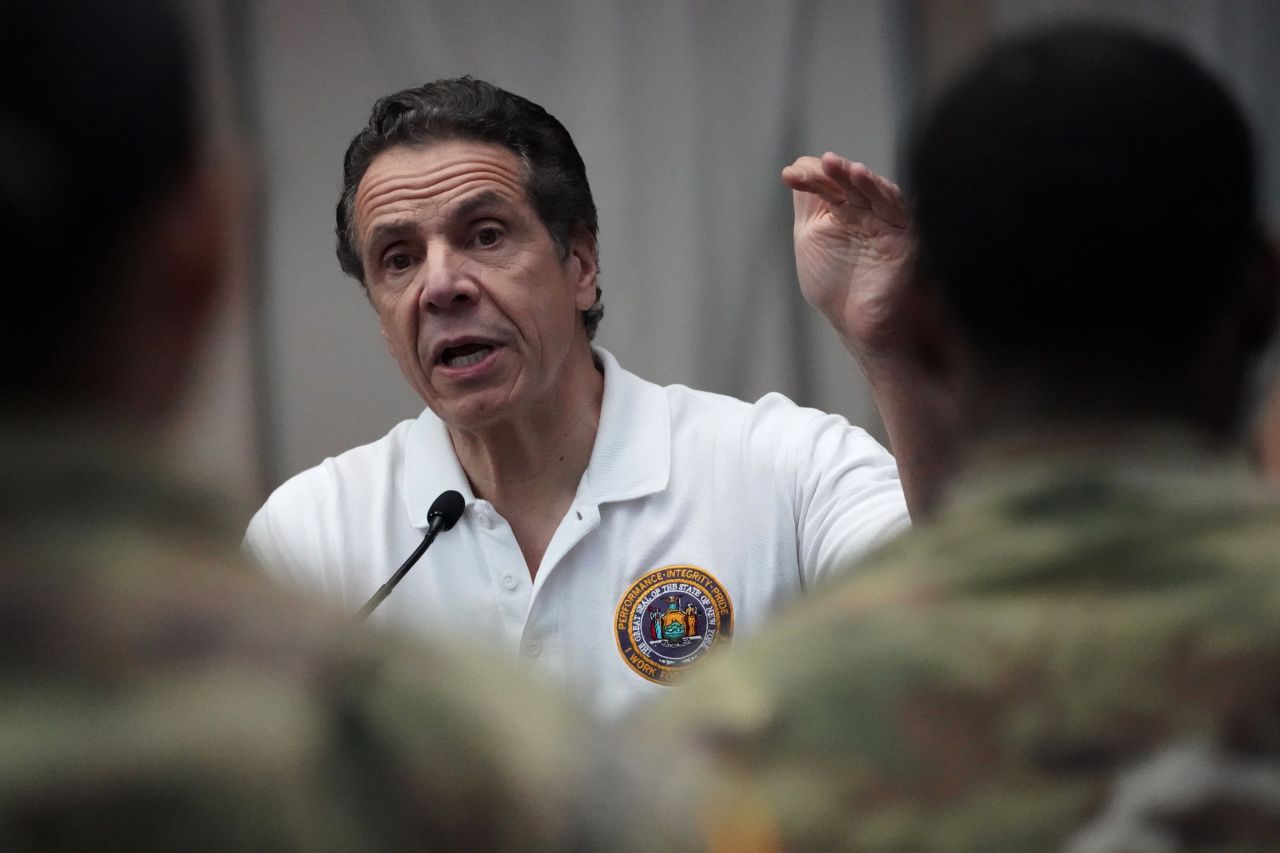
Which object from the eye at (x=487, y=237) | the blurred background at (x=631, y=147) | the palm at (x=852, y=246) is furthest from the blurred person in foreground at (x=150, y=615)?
the blurred background at (x=631, y=147)

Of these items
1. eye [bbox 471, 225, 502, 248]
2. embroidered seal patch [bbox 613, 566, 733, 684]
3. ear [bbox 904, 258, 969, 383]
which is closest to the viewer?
ear [bbox 904, 258, 969, 383]

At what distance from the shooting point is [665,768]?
0.82 m

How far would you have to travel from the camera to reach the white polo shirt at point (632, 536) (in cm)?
224

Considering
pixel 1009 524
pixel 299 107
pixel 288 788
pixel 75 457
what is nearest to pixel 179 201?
pixel 75 457

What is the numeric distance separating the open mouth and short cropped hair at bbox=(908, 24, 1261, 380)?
→ 153 centimetres

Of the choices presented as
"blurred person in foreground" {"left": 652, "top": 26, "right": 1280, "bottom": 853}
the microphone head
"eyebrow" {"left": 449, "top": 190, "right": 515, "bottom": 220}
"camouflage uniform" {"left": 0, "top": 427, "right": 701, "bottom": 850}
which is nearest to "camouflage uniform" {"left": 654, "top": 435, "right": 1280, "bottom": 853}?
"blurred person in foreground" {"left": 652, "top": 26, "right": 1280, "bottom": 853}

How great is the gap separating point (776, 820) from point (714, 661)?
0.38 feet

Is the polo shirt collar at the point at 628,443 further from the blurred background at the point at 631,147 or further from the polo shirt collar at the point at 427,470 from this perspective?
the blurred background at the point at 631,147

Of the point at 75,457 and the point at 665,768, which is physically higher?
the point at 75,457

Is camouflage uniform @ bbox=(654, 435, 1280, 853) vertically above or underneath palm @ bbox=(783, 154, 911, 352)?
underneath

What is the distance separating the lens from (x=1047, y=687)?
84 cm

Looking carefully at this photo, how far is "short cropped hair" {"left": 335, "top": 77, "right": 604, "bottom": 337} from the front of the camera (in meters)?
2.48

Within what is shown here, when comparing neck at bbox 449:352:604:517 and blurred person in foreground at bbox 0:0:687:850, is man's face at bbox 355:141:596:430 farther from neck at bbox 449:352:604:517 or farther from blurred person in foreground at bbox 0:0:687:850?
blurred person in foreground at bbox 0:0:687:850

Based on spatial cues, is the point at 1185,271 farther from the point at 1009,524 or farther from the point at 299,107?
the point at 299,107
